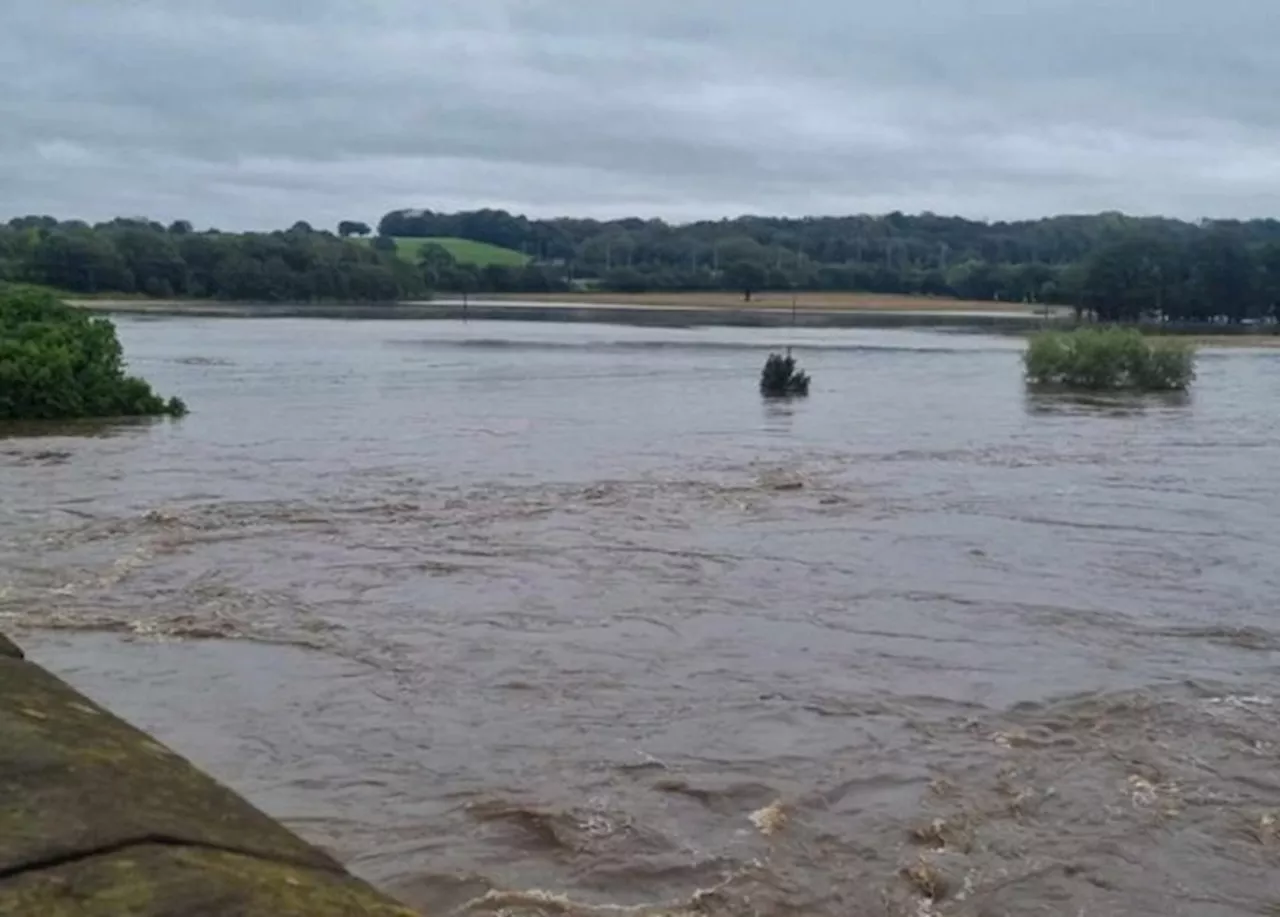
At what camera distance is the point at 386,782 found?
926 cm

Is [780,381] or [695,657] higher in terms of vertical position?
[695,657]

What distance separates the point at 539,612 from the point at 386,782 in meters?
5.12

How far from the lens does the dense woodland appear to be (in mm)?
118250

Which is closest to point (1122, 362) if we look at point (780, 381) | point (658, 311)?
point (780, 381)

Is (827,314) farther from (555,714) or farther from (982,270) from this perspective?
(555,714)

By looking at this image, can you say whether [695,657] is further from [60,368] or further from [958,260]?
[958,260]

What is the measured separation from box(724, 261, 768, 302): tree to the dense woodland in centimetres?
14

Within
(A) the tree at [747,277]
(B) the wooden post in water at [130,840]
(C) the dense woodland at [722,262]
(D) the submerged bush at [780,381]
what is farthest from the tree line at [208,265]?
(B) the wooden post in water at [130,840]

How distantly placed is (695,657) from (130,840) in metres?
10.7

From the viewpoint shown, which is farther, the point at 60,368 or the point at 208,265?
the point at 208,265

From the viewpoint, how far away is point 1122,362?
50.5 metres

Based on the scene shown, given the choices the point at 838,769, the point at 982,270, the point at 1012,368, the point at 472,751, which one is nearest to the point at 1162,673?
the point at 838,769

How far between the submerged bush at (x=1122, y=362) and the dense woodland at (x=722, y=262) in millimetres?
67892

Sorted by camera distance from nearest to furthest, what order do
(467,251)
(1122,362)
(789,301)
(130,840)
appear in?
1. (130,840)
2. (1122,362)
3. (789,301)
4. (467,251)
